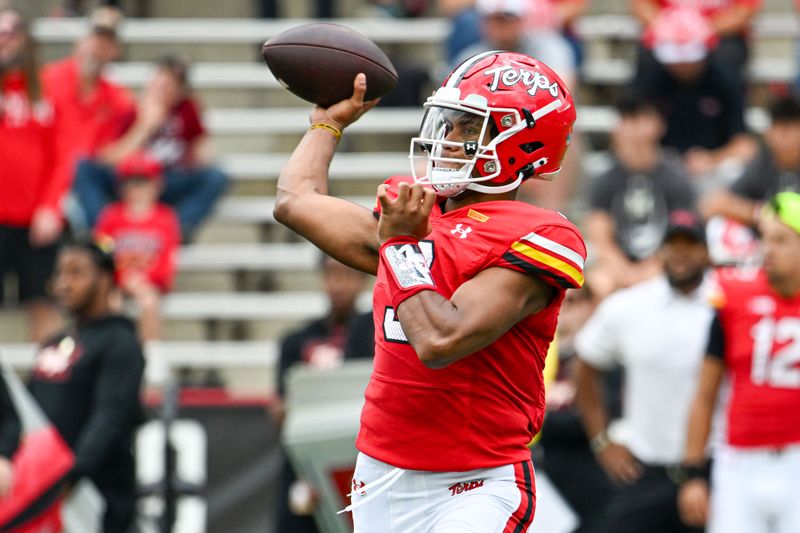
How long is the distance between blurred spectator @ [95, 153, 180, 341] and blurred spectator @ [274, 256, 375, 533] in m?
1.56

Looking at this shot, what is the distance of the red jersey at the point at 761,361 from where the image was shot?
21.1 ft

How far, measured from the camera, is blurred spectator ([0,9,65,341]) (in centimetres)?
894

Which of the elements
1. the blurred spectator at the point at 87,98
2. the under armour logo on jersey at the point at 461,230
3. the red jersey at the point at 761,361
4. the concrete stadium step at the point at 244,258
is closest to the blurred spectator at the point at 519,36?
the concrete stadium step at the point at 244,258

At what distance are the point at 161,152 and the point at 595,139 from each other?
120 inches

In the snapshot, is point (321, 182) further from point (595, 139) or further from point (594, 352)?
point (595, 139)

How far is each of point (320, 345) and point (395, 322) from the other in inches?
162

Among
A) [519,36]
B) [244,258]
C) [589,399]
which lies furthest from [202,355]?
[589,399]

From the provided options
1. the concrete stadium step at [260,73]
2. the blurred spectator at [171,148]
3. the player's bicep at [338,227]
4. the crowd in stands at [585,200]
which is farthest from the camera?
the concrete stadium step at [260,73]

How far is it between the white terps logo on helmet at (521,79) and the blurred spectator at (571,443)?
3.36 metres

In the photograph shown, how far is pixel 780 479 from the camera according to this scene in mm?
6387

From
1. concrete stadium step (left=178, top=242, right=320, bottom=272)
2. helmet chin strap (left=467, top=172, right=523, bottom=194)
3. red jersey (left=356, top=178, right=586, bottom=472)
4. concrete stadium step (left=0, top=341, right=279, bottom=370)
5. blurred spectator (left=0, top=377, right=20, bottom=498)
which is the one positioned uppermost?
helmet chin strap (left=467, top=172, right=523, bottom=194)

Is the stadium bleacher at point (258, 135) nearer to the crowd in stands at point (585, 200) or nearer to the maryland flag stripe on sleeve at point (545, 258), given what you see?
the crowd in stands at point (585, 200)

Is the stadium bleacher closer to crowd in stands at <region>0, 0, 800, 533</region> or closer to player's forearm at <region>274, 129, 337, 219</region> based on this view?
crowd in stands at <region>0, 0, 800, 533</region>

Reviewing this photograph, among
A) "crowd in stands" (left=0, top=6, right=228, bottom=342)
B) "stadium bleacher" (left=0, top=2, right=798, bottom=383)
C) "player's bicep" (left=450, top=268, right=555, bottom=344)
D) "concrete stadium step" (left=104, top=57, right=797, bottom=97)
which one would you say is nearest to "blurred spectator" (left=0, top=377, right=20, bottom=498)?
"crowd in stands" (left=0, top=6, right=228, bottom=342)
